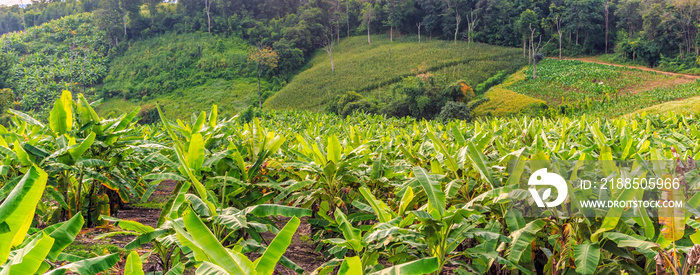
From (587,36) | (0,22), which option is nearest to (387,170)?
(587,36)

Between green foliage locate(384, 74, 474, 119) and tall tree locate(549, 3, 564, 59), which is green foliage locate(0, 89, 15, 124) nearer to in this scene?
green foliage locate(384, 74, 474, 119)

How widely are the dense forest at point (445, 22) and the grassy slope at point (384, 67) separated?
4.23 meters

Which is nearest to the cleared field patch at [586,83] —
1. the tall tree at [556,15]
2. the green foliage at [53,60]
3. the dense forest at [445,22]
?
→ the dense forest at [445,22]

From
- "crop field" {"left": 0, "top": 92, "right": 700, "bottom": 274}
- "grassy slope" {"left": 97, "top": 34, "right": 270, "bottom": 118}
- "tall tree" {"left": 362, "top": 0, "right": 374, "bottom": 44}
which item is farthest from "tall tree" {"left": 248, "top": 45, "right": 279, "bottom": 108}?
"crop field" {"left": 0, "top": 92, "right": 700, "bottom": 274}

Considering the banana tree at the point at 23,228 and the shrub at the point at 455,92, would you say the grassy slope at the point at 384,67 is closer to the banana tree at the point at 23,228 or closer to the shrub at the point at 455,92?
the shrub at the point at 455,92

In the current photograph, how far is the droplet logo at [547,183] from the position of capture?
5.48 ft

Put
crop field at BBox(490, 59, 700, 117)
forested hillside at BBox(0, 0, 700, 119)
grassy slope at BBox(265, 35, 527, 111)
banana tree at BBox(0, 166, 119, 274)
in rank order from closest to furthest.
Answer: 1. banana tree at BBox(0, 166, 119, 274)
2. crop field at BBox(490, 59, 700, 117)
3. grassy slope at BBox(265, 35, 527, 111)
4. forested hillside at BBox(0, 0, 700, 119)

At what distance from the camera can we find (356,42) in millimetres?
59688

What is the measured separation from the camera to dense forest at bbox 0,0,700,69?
1785 inches

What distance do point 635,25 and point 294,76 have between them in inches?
2015

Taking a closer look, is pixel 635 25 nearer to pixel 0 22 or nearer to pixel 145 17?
pixel 145 17

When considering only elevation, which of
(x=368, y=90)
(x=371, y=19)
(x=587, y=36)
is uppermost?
(x=371, y=19)

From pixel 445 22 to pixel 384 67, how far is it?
59.4 ft

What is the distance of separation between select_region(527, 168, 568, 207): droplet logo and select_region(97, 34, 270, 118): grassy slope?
38343mm
